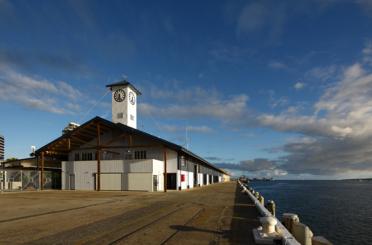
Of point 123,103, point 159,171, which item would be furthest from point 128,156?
point 123,103

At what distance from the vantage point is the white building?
143 ft

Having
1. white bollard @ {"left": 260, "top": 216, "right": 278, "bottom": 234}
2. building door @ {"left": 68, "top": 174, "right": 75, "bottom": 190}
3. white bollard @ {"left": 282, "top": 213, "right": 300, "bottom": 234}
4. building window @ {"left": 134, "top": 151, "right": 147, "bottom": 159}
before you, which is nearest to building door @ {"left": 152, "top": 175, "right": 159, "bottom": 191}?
building window @ {"left": 134, "top": 151, "right": 147, "bottom": 159}

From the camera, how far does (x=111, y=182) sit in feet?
149

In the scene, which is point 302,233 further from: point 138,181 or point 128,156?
point 128,156

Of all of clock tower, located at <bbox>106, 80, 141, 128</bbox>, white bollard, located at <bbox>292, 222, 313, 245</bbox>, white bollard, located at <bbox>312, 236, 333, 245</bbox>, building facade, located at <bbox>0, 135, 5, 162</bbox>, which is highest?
clock tower, located at <bbox>106, 80, 141, 128</bbox>

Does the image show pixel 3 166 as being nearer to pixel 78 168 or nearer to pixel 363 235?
pixel 78 168

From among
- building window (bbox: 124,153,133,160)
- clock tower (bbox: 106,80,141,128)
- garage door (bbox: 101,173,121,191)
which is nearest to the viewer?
garage door (bbox: 101,173,121,191)

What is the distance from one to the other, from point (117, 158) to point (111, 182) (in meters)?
3.93

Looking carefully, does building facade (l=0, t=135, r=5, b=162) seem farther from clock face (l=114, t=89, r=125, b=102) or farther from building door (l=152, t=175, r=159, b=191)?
building door (l=152, t=175, r=159, b=191)

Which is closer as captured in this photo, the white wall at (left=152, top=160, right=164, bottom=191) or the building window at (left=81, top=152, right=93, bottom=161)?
the white wall at (left=152, top=160, right=164, bottom=191)

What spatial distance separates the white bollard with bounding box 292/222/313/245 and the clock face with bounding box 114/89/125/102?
44.4 m

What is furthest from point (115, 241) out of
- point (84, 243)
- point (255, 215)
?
point (255, 215)

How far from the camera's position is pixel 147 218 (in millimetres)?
15750

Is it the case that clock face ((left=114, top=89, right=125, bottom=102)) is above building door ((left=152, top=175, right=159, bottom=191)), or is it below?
above
